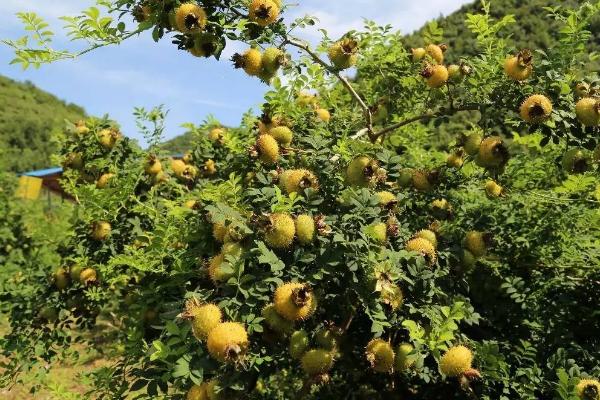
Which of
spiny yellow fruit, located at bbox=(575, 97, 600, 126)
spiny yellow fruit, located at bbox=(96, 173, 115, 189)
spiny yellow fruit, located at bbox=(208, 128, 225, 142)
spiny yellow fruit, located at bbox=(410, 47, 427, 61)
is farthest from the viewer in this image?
spiny yellow fruit, located at bbox=(208, 128, 225, 142)

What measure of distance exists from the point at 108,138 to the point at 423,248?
273 cm

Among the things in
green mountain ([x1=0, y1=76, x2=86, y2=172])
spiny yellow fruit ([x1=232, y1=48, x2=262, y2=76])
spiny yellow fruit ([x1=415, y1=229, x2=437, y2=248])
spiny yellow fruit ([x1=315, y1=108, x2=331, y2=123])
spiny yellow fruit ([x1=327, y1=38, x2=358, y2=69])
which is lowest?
green mountain ([x1=0, y1=76, x2=86, y2=172])

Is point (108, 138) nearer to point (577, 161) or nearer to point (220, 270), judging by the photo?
point (220, 270)

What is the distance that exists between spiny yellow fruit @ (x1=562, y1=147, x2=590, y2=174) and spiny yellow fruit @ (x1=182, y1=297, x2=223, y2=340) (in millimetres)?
1843

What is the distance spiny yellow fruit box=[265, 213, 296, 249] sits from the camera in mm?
2086

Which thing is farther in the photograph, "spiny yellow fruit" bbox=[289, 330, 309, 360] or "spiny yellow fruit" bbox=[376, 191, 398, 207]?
"spiny yellow fruit" bbox=[376, 191, 398, 207]

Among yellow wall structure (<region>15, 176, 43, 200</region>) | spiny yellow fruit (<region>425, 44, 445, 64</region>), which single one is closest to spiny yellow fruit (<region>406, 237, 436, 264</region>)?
spiny yellow fruit (<region>425, 44, 445, 64</region>)

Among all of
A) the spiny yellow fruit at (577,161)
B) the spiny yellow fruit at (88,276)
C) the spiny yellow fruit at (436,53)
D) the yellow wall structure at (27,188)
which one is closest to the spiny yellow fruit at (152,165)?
the spiny yellow fruit at (88,276)

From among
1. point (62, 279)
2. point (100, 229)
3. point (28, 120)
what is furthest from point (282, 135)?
point (28, 120)

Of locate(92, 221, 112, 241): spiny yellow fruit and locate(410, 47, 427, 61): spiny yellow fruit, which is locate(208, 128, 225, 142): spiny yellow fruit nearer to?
locate(92, 221, 112, 241): spiny yellow fruit

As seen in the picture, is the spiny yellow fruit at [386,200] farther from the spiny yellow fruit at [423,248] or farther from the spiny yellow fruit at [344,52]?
the spiny yellow fruit at [344,52]

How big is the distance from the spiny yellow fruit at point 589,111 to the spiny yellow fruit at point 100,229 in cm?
291

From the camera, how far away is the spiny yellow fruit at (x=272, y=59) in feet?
8.51

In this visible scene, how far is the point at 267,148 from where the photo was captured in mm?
2607
